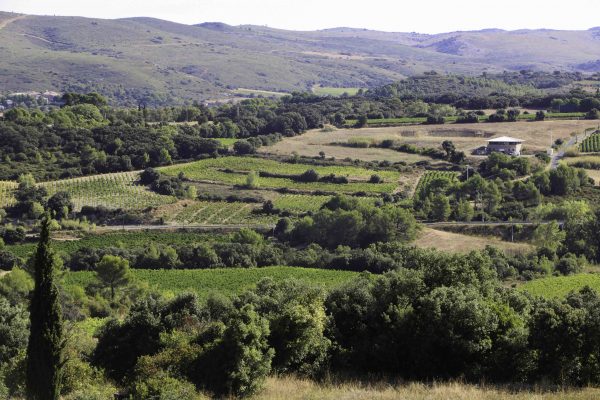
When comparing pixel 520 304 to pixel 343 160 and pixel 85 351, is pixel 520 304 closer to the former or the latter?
pixel 85 351

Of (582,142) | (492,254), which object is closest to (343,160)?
(582,142)

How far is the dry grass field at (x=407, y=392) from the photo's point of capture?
61.7ft

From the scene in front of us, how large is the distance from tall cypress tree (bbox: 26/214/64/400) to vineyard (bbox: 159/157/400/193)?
5881cm

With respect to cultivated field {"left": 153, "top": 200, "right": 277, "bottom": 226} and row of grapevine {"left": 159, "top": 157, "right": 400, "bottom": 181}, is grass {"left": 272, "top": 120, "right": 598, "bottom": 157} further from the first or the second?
cultivated field {"left": 153, "top": 200, "right": 277, "bottom": 226}

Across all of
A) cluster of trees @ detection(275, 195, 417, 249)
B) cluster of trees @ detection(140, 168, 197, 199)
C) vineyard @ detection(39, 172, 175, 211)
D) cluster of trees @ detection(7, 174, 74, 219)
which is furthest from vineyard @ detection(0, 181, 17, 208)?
cluster of trees @ detection(275, 195, 417, 249)

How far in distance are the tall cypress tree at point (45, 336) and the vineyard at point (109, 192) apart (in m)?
53.5

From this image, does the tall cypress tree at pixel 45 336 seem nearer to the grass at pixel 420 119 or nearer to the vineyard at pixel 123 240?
the vineyard at pixel 123 240

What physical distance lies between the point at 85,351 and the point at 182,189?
53.0m

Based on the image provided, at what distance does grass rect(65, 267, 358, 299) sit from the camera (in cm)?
4622

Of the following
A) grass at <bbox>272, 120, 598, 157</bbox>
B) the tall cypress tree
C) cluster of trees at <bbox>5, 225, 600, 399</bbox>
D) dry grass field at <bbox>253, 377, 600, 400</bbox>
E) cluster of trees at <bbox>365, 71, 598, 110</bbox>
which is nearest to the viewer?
dry grass field at <bbox>253, 377, 600, 400</bbox>

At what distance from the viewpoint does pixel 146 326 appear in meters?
26.4

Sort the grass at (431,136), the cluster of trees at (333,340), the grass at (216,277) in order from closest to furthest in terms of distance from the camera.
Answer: the cluster of trees at (333,340)
the grass at (216,277)
the grass at (431,136)

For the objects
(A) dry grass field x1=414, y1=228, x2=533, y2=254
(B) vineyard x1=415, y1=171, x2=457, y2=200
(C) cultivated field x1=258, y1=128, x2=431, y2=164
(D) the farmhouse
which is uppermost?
(D) the farmhouse

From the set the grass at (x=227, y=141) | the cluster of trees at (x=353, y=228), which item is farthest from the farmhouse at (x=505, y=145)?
the cluster of trees at (x=353, y=228)
